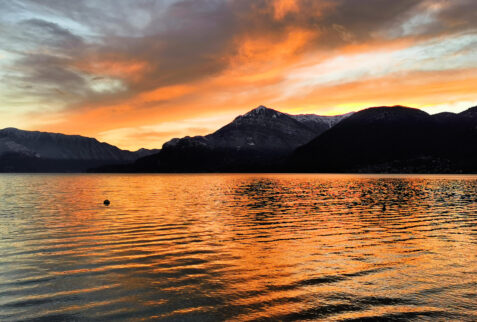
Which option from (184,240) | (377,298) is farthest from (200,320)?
(184,240)

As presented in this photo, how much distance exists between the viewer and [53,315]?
15.9 meters

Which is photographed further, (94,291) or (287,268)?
(287,268)

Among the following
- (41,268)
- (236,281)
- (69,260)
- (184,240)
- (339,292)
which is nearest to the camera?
(339,292)

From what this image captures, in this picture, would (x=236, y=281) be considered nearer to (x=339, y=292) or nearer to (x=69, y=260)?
(x=339, y=292)

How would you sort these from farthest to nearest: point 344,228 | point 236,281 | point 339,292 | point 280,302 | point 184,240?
point 344,228 < point 184,240 < point 236,281 < point 339,292 < point 280,302

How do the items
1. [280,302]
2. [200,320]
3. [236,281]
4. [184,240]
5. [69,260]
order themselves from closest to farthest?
[200,320], [280,302], [236,281], [69,260], [184,240]

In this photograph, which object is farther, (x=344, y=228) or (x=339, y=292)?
(x=344, y=228)

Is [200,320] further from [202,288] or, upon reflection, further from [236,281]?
[236,281]

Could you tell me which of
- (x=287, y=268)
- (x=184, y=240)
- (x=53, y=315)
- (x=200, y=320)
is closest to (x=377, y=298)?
(x=287, y=268)

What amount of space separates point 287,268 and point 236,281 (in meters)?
4.62

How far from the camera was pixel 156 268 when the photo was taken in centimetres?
2417

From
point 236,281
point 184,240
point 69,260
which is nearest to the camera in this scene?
point 236,281

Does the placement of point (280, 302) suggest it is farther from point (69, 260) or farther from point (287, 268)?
point (69, 260)

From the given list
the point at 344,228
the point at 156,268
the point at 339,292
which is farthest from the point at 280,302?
the point at 344,228
